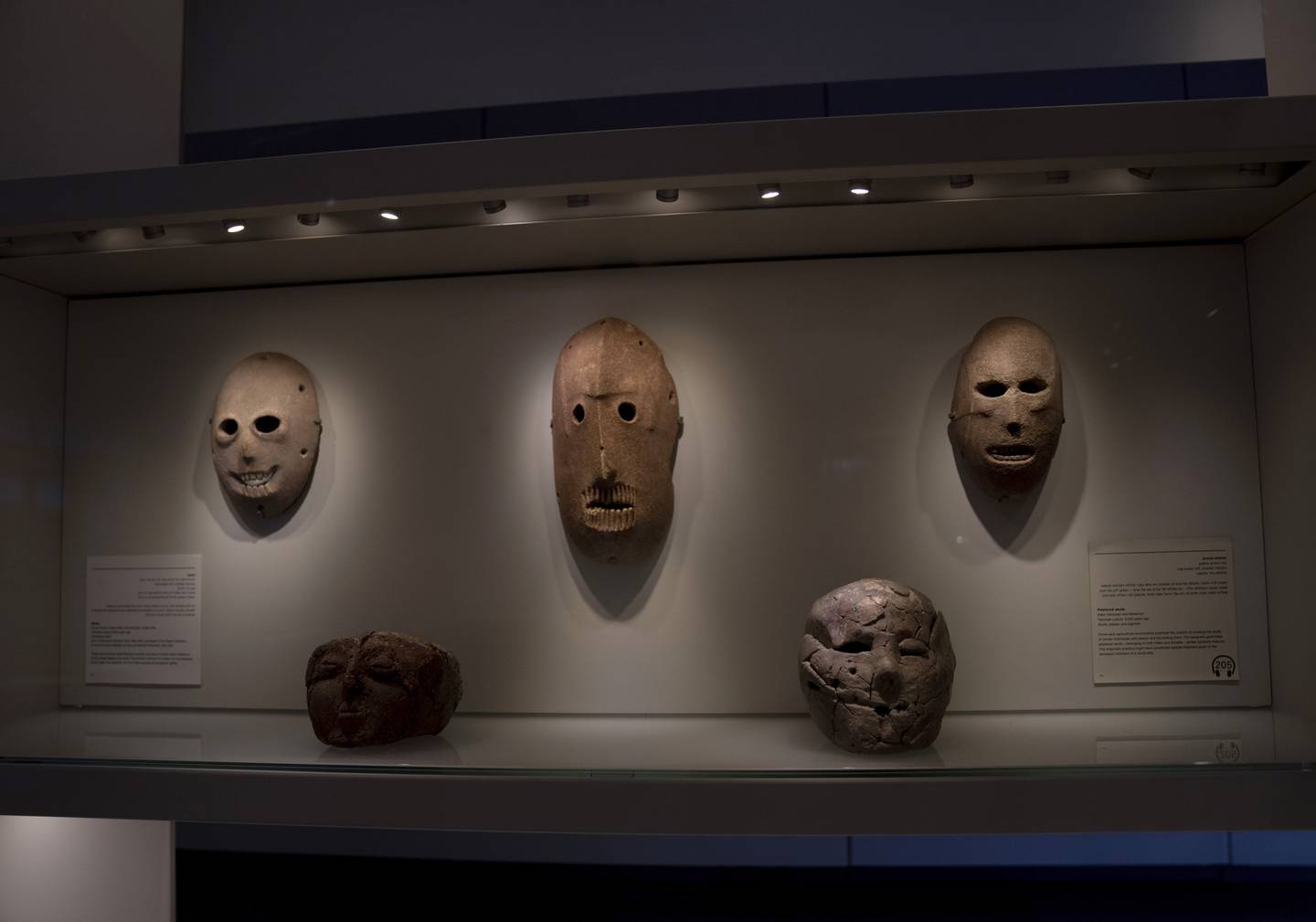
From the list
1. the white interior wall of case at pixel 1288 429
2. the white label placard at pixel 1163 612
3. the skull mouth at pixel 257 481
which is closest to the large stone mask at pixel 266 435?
the skull mouth at pixel 257 481

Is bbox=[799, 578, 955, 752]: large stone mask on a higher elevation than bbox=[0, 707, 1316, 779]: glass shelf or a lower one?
higher

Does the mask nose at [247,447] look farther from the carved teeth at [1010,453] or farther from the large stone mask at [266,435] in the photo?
the carved teeth at [1010,453]

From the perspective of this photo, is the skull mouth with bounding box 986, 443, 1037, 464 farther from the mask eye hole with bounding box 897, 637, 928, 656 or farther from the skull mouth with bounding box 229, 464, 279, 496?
the skull mouth with bounding box 229, 464, 279, 496

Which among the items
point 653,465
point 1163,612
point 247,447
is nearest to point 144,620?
point 247,447

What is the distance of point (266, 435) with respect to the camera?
225 centimetres

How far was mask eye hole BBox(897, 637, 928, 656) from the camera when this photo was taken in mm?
1713

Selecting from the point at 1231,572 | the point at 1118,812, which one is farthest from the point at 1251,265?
the point at 1118,812

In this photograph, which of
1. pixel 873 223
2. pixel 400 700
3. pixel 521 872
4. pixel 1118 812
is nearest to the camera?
pixel 1118 812

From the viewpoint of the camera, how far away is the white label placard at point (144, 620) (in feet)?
7.61

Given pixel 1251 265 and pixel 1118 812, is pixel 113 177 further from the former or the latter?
pixel 1251 265

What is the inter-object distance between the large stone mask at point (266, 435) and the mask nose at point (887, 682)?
56.4 inches

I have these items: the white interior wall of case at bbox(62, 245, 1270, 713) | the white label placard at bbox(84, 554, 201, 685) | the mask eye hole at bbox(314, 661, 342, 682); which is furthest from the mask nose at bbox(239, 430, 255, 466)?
the mask eye hole at bbox(314, 661, 342, 682)

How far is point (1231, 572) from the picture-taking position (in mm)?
2068

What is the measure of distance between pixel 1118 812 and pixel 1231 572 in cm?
84
